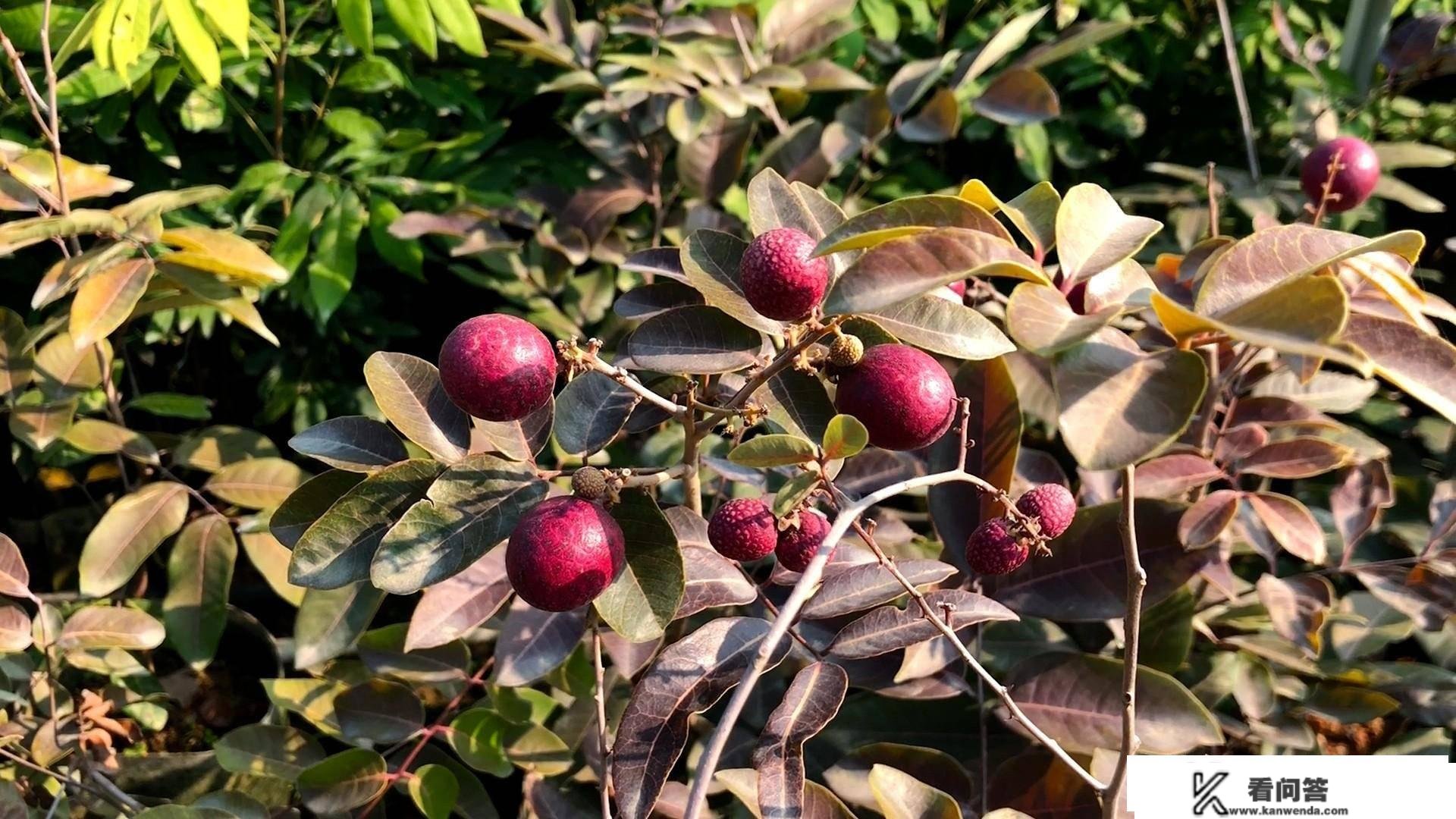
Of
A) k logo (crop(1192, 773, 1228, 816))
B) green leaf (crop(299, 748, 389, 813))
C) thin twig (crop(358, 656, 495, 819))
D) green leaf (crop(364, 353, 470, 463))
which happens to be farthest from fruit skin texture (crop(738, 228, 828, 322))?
green leaf (crop(299, 748, 389, 813))

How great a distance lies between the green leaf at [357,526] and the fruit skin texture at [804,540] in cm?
26

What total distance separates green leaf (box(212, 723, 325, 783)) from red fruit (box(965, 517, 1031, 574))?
72 centimetres

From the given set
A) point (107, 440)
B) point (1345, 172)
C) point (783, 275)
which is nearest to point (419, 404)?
point (783, 275)

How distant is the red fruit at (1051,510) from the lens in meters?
0.72

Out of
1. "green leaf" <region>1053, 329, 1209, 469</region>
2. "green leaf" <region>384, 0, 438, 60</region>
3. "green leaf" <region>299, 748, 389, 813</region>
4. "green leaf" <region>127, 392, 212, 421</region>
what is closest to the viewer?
"green leaf" <region>1053, 329, 1209, 469</region>

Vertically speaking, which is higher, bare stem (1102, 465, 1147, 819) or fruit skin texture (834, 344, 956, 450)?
fruit skin texture (834, 344, 956, 450)

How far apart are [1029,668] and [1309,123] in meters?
1.24

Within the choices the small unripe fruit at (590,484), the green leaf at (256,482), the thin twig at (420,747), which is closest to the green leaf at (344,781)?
the thin twig at (420,747)

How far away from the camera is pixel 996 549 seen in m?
0.73

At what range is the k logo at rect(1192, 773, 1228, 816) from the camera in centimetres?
66

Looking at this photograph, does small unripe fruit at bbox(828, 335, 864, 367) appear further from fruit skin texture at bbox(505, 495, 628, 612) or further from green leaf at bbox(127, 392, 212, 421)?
green leaf at bbox(127, 392, 212, 421)

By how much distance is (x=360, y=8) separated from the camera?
3.83 feet

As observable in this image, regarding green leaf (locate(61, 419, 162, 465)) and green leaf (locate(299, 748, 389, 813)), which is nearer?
green leaf (locate(299, 748, 389, 813))
